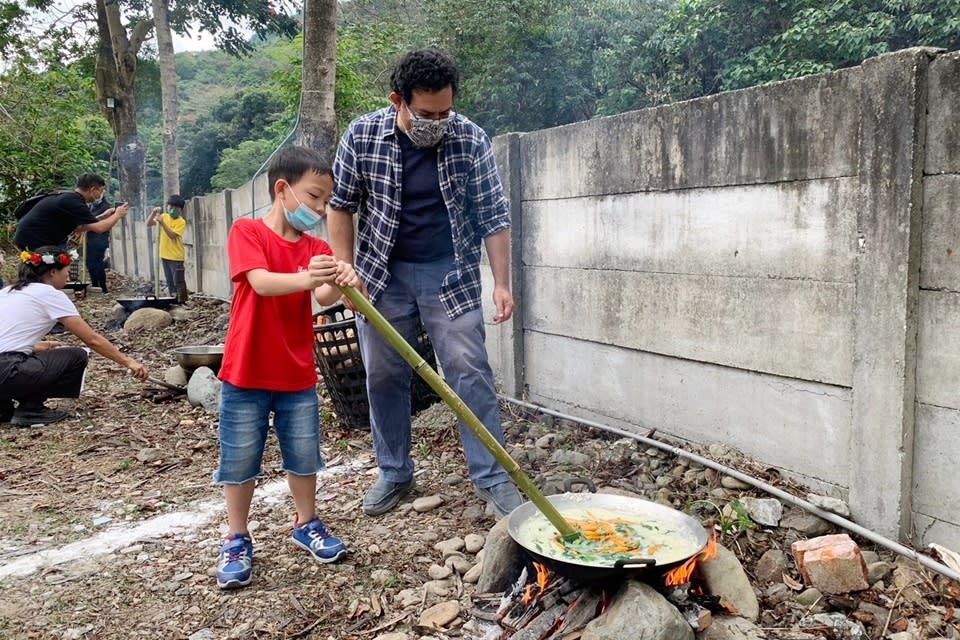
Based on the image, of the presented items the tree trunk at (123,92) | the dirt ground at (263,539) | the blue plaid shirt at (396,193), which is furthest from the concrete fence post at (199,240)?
the blue plaid shirt at (396,193)

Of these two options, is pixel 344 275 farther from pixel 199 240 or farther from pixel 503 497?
pixel 199 240

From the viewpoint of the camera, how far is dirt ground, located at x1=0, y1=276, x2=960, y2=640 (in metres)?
2.81

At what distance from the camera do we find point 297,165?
301 centimetres

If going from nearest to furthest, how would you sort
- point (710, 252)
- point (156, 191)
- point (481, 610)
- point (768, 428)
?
point (481, 610), point (768, 428), point (710, 252), point (156, 191)

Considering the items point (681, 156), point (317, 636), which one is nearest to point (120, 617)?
point (317, 636)

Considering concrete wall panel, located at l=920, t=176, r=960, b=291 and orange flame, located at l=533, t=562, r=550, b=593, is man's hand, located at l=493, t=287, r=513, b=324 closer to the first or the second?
orange flame, located at l=533, t=562, r=550, b=593

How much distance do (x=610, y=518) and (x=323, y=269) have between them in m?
1.48

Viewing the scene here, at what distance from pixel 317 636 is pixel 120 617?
0.85 m

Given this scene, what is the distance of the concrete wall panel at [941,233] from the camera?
2727 millimetres

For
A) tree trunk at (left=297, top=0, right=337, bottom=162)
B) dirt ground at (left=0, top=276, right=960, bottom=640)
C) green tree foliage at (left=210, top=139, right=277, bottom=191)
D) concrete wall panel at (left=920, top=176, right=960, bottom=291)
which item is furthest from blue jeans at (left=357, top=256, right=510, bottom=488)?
green tree foliage at (left=210, top=139, right=277, bottom=191)

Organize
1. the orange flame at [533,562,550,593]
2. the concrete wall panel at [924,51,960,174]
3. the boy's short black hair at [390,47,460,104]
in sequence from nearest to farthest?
1. the orange flame at [533,562,550,593]
2. the concrete wall panel at [924,51,960,174]
3. the boy's short black hair at [390,47,460,104]

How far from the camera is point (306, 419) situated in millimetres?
3266

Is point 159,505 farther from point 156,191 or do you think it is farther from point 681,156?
point 156,191

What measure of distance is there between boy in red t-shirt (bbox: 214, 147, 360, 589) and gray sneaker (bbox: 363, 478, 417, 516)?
481 millimetres
